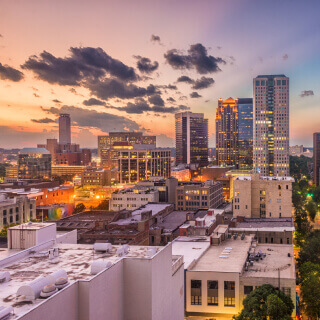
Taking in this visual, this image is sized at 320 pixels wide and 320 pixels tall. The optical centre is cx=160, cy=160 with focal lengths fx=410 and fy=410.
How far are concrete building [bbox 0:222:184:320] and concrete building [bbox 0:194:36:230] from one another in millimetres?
64881

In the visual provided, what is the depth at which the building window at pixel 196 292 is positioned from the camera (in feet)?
177

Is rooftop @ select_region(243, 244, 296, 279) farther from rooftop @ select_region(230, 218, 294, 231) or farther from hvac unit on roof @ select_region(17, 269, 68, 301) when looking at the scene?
hvac unit on roof @ select_region(17, 269, 68, 301)

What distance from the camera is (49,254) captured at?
34094mm

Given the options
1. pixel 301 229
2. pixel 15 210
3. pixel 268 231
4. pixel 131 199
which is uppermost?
pixel 131 199

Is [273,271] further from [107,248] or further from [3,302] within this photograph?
[3,302]

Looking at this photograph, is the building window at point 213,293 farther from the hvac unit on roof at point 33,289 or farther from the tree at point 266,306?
the hvac unit on roof at point 33,289

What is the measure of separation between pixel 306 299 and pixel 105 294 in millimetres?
35653

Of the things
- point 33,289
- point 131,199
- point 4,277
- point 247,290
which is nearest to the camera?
point 33,289

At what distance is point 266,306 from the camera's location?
44594 millimetres

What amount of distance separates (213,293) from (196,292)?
223 centimetres

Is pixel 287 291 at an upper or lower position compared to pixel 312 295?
upper

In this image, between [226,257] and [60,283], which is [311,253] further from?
[60,283]

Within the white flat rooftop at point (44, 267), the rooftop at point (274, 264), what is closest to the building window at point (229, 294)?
the rooftop at point (274, 264)

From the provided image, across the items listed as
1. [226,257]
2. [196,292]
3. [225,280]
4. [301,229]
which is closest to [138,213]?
[226,257]
